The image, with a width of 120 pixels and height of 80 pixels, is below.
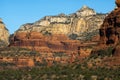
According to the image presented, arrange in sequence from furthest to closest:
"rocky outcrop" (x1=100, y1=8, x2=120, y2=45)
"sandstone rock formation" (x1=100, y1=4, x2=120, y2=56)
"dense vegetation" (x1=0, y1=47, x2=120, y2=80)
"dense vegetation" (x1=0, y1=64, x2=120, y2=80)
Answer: "rocky outcrop" (x1=100, y1=8, x2=120, y2=45) < "sandstone rock formation" (x1=100, y1=4, x2=120, y2=56) < "dense vegetation" (x1=0, y1=47, x2=120, y2=80) < "dense vegetation" (x1=0, y1=64, x2=120, y2=80)

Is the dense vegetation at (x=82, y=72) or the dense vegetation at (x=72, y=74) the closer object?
the dense vegetation at (x=72, y=74)

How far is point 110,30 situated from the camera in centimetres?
14075

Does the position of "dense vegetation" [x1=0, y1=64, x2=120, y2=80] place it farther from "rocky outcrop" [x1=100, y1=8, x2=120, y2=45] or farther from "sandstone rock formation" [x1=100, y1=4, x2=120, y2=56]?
"rocky outcrop" [x1=100, y1=8, x2=120, y2=45]

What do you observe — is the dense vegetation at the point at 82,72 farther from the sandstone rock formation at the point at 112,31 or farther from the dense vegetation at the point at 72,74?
the sandstone rock formation at the point at 112,31

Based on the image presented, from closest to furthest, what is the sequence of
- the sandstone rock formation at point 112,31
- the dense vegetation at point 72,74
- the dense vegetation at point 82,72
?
the dense vegetation at point 72,74 < the dense vegetation at point 82,72 < the sandstone rock formation at point 112,31

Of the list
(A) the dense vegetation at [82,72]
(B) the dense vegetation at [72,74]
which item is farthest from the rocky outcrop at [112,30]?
(B) the dense vegetation at [72,74]

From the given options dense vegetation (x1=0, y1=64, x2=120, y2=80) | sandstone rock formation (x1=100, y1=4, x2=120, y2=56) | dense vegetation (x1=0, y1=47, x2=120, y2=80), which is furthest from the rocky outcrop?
dense vegetation (x1=0, y1=64, x2=120, y2=80)

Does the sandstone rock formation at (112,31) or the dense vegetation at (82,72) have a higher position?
the sandstone rock formation at (112,31)

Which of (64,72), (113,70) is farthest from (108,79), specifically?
(64,72)

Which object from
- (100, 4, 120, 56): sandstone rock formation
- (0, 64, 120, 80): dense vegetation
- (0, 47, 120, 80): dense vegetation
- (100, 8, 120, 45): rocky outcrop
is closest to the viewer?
(0, 64, 120, 80): dense vegetation

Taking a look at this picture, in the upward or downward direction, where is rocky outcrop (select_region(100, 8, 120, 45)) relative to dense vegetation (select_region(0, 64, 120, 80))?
upward

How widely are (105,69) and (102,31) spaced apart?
69.9 ft

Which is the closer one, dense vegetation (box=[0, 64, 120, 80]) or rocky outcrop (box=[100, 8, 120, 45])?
dense vegetation (box=[0, 64, 120, 80])

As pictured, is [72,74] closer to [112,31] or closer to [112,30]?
[112,31]
